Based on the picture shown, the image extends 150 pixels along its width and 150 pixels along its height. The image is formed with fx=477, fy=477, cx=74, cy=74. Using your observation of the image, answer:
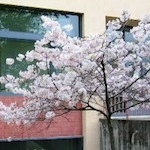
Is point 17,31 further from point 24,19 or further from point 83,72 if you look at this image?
point 83,72

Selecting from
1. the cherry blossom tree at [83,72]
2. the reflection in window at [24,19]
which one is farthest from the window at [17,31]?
the cherry blossom tree at [83,72]

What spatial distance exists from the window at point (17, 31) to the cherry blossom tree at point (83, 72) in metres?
3.82

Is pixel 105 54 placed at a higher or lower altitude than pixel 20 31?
lower

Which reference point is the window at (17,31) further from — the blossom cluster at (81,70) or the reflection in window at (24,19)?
the blossom cluster at (81,70)

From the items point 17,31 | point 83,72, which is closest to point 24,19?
point 17,31

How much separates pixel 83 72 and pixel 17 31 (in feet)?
16.9

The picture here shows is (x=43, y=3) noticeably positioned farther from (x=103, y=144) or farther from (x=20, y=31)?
(x=103, y=144)

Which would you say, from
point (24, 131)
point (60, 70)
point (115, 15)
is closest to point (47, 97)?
point (60, 70)

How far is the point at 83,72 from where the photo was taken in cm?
696

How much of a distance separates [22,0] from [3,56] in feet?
4.77

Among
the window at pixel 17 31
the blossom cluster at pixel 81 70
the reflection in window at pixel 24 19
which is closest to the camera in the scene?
the blossom cluster at pixel 81 70

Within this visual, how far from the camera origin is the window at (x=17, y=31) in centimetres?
1156

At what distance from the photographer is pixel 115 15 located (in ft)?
42.8

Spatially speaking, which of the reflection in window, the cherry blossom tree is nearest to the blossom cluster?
the cherry blossom tree
